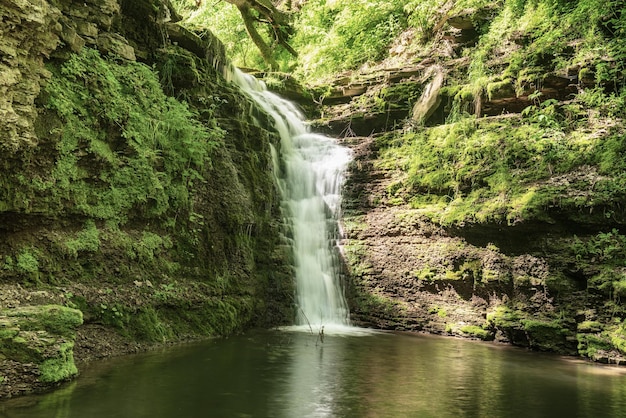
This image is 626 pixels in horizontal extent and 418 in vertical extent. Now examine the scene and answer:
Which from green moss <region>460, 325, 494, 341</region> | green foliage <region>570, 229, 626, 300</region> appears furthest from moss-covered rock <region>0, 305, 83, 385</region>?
green foliage <region>570, 229, 626, 300</region>

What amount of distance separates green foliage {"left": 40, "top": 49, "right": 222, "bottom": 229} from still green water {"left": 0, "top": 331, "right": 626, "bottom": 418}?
8.30 feet

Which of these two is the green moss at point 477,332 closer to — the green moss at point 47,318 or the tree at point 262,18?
the green moss at point 47,318

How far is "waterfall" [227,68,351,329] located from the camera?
11719 mm

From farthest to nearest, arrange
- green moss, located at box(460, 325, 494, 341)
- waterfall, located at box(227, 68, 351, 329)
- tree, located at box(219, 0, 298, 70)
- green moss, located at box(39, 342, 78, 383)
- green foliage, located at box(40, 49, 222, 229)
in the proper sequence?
tree, located at box(219, 0, 298, 70)
waterfall, located at box(227, 68, 351, 329)
green moss, located at box(460, 325, 494, 341)
green foliage, located at box(40, 49, 222, 229)
green moss, located at box(39, 342, 78, 383)

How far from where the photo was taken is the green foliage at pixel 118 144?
280 inches

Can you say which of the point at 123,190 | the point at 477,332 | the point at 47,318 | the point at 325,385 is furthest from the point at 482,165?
the point at 47,318

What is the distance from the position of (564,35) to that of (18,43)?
11800 mm

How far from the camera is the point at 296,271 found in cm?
1162

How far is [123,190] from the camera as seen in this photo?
26.1ft

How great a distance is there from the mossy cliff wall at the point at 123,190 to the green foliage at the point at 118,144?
0.07 feet

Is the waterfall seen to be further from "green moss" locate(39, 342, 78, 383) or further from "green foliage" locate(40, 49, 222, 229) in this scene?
"green moss" locate(39, 342, 78, 383)

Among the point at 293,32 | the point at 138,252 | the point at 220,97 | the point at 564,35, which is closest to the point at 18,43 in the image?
the point at 138,252

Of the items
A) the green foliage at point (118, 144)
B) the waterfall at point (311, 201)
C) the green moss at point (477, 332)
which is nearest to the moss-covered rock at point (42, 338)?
the green foliage at point (118, 144)

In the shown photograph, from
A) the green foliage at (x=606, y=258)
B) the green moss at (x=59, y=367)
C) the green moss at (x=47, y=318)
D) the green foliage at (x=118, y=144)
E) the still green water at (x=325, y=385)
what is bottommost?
the still green water at (x=325, y=385)
